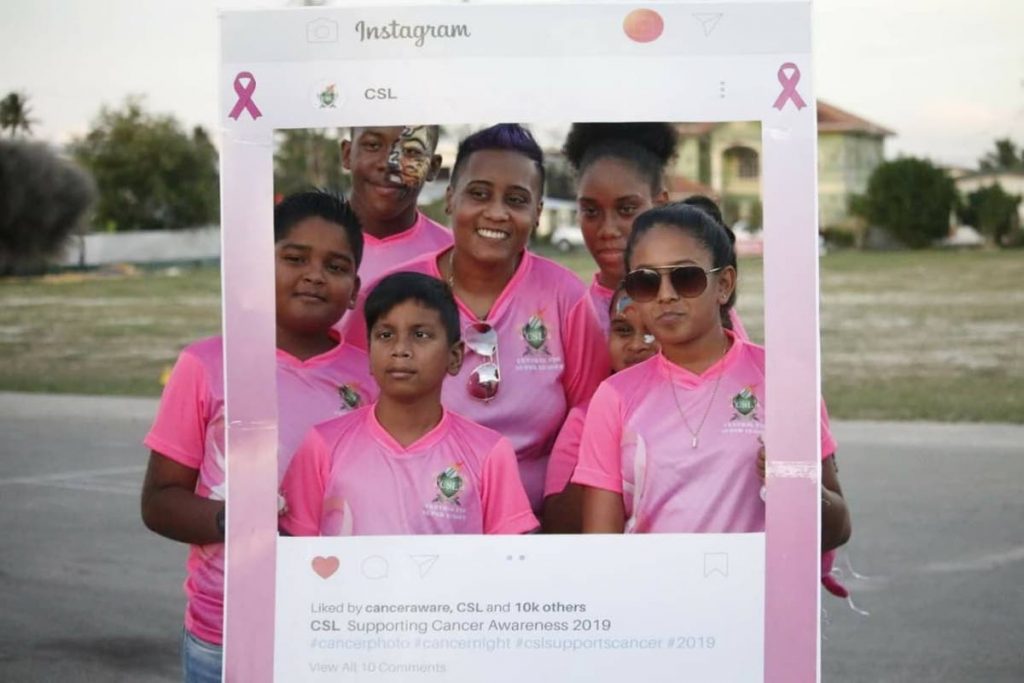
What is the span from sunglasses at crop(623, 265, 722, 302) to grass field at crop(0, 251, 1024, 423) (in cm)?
761

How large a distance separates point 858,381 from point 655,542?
932cm

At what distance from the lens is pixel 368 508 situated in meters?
1.71

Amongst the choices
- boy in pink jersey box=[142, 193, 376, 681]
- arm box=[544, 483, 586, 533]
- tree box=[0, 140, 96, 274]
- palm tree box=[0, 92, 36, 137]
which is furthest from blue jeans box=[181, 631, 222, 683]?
palm tree box=[0, 92, 36, 137]

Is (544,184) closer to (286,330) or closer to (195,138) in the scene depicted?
(286,330)

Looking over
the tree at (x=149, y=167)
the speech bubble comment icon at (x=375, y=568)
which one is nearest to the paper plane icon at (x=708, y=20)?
the speech bubble comment icon at (x=375, y=568)

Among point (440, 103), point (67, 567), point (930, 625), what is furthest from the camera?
point (67, 567)

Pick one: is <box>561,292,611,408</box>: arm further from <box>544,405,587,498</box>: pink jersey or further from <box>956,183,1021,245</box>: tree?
<box>956,183,1021,245</box>: tree

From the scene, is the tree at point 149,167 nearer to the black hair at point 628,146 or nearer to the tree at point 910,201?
the tree at point 910,201

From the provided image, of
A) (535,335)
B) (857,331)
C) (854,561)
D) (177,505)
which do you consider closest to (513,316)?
(535,335)

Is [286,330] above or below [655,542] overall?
above

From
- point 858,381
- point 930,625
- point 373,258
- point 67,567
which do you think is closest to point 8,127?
point 67,567

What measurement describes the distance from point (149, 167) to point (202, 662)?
765 centimetres

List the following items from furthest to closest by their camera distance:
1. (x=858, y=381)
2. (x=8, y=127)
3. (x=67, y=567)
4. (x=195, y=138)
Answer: (x=858, y=381) → (x=195, y=138) → (x=8, y=127) → (x=67, y=567)

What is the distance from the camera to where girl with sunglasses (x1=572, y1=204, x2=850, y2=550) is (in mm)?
1687
